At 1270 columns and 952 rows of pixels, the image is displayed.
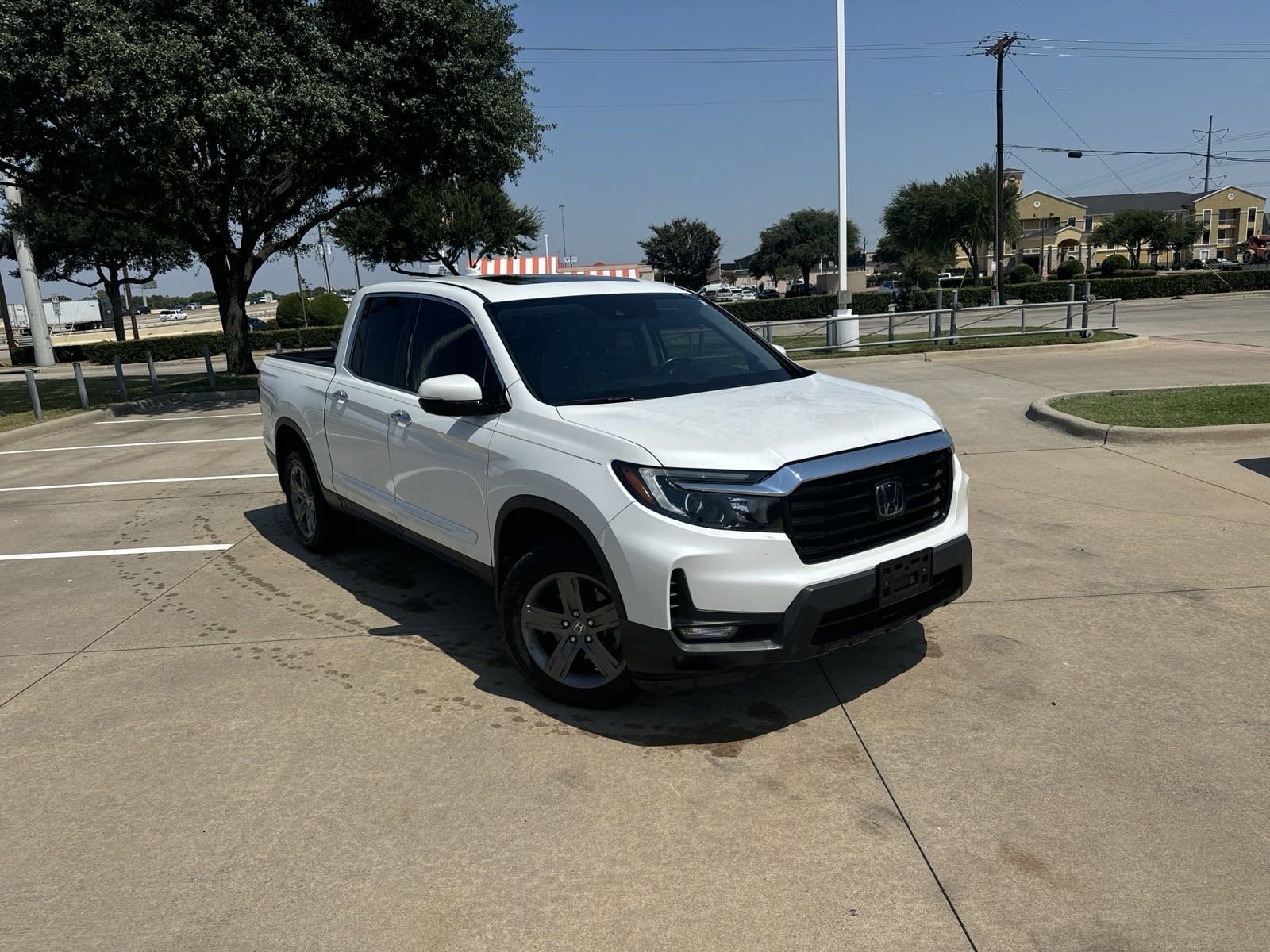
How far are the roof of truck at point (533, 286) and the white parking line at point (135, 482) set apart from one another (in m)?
4.76

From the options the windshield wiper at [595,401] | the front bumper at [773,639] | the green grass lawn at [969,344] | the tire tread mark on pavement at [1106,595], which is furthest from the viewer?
the green grass lawn at [969,344]

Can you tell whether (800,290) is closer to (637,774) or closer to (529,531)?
(529,531)

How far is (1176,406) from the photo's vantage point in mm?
10242

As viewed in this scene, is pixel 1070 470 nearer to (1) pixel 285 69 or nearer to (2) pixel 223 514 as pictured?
(2) pixel 223 514

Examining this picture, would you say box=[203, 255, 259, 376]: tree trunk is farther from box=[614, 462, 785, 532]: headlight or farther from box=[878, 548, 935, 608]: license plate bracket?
box=[878, 548, 935, 608]: license plate bracket

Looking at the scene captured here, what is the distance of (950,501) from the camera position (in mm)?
4180

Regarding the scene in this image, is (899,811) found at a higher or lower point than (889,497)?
lower

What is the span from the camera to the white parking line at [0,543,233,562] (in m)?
7.06

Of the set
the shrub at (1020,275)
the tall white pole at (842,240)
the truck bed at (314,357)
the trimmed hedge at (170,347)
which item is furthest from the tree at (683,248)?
the truck bed at (314,357)

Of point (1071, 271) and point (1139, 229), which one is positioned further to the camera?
point (1139, 229)

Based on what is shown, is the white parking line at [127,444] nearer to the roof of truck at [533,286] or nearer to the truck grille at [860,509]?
the roof of truck at [533,286]

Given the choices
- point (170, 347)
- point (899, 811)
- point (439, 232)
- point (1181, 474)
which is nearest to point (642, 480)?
point (899, 811)

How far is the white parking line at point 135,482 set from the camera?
970cm

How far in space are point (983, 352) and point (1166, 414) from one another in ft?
28.7
